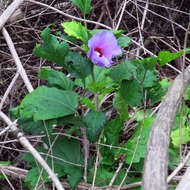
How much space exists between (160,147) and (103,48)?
1.68 feet

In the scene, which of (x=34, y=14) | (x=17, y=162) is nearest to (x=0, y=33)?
(x=34, y=14)

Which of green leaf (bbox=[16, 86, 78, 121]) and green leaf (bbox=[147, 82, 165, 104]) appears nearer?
green leaf (bbox=[16, 86, 78, 121])

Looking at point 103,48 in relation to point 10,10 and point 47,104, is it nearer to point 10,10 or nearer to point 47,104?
point 47,104

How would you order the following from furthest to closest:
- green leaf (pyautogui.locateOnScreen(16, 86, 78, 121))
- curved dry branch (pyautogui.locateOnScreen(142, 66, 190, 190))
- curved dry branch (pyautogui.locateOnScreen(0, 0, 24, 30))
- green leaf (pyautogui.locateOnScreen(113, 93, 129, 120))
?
curved dry branch (pyautogui.locateOnScreen(0, 0, 24, 30)) → green leaf (pyautogui.locateOnScreen(113, 93, 129, 120)) → green leaf (pyautogui.locateOnScreen(16, 86, 78, 121)) → curved dry branch (pyautogui.locateOnScreen(142, 66, 190, 190))

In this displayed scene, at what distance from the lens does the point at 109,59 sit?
1100 mm

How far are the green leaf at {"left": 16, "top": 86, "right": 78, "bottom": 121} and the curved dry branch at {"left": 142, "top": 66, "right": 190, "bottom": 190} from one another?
363 millimetres

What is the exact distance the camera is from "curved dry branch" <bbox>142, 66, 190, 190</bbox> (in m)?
0.72

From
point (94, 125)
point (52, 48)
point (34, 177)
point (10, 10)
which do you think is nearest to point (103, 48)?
point (52, 48)

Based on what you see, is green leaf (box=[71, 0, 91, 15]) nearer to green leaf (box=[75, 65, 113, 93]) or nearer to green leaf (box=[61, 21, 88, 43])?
green leaf (box=[61, 21, 88, 43])

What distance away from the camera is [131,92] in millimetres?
1143

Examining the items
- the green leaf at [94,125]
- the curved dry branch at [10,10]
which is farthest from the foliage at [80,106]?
the curved dry branch at [10,10]

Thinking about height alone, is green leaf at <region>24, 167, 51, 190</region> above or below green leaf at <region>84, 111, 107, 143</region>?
below

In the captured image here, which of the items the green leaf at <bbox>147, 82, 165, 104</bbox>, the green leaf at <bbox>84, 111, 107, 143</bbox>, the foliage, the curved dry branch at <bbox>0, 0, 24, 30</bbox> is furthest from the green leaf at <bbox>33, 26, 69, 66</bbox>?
the curved dry branch at <bbox>0, 0, 24, 30</bbox>

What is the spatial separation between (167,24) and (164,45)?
184 mm
